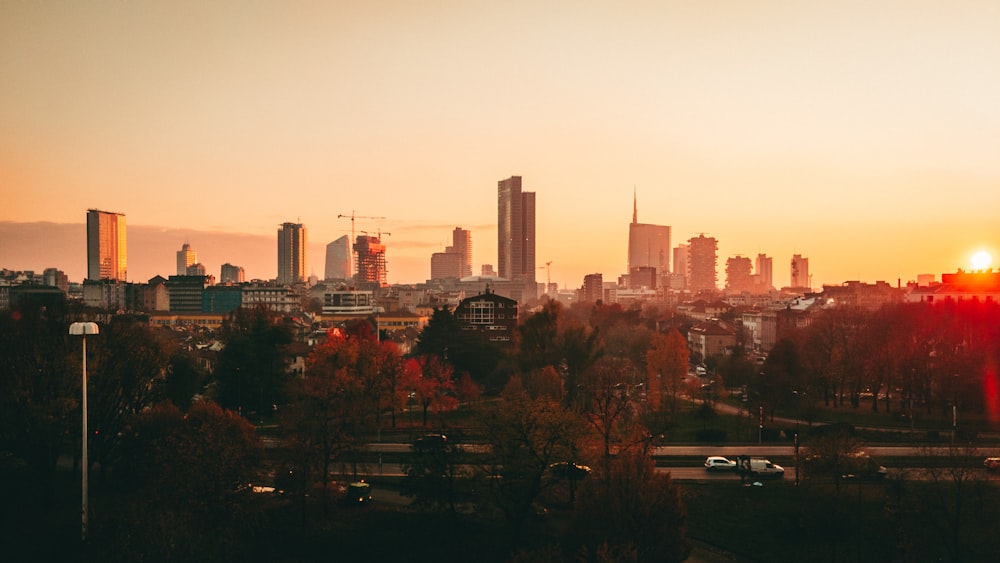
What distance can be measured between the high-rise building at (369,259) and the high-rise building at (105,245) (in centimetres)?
5929

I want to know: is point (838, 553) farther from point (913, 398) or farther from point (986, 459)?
point (913, 398)

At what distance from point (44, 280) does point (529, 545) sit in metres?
187

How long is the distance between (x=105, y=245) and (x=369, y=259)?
6591 cm

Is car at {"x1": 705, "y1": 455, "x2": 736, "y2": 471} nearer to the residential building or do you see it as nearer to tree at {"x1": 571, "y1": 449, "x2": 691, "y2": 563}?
tree at {"x1": 571, "y1": 449, "x2": 691, "y2": 563}

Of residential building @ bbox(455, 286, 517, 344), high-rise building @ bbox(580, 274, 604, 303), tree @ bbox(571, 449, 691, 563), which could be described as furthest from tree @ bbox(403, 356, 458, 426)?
high-rise building @ bbox(580, 274, 604, 303)

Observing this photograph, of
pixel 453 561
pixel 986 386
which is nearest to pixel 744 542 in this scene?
pixel 453 561

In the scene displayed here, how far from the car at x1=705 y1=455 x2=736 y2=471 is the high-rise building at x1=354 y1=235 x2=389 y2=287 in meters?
164

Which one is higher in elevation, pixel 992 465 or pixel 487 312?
pixel 487 312

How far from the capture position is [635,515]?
1467 cm

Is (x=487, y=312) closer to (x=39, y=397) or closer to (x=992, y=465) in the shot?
(x=992, y=465)

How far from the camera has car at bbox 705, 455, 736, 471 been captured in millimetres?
23562

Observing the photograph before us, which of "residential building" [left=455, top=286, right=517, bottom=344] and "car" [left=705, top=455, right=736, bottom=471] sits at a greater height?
"residential building" [left=455, top=286, right=517, bottom=344]

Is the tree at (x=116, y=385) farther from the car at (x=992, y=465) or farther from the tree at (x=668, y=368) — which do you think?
the car at (x=992, y=465)

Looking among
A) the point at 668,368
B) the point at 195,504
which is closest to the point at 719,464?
the point at 668,368
